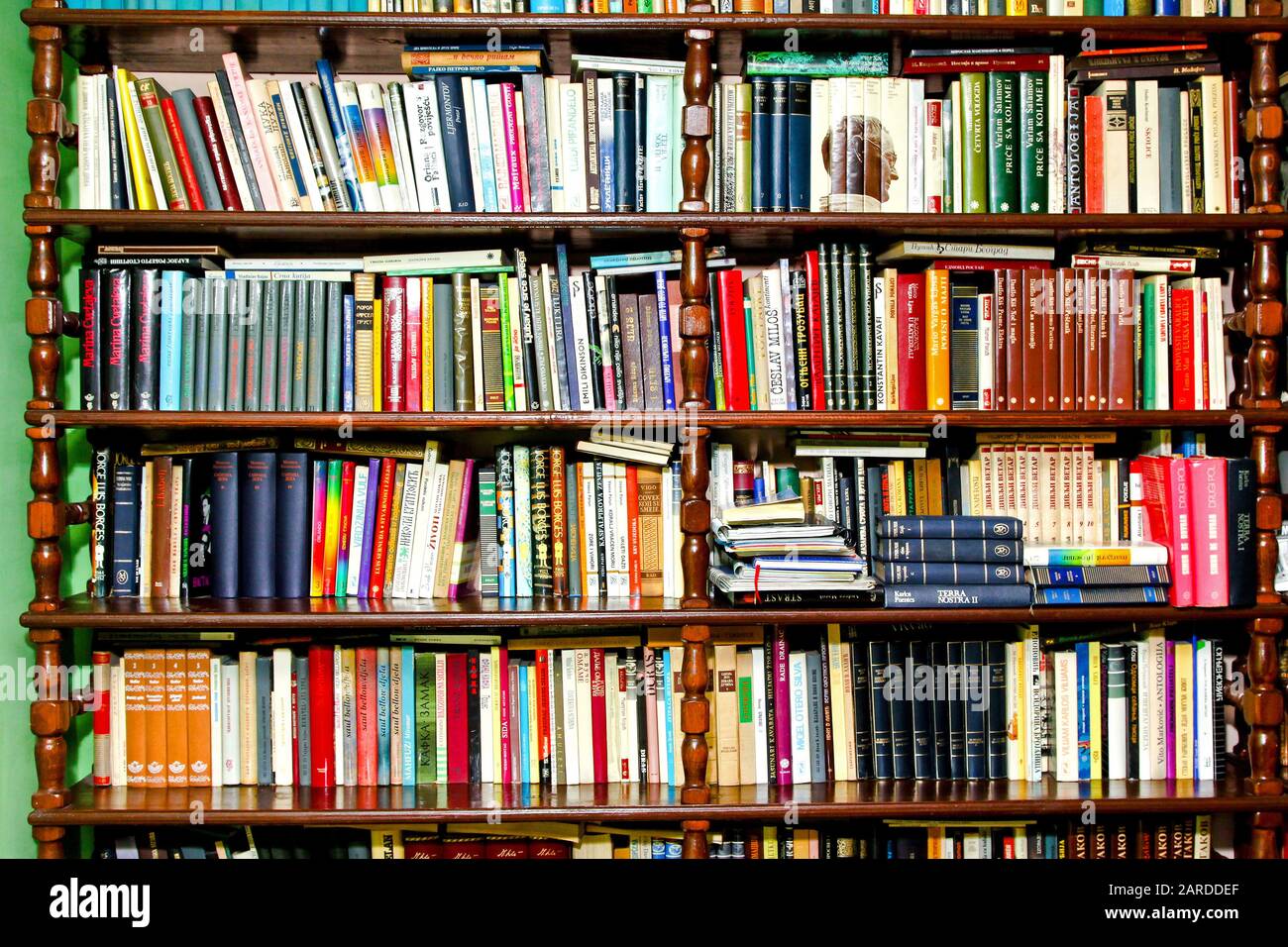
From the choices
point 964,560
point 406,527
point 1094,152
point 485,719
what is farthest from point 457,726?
point 1094,152

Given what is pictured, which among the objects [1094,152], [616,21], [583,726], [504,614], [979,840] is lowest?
[979,840]

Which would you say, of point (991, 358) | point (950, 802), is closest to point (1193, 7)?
point (991, 358)

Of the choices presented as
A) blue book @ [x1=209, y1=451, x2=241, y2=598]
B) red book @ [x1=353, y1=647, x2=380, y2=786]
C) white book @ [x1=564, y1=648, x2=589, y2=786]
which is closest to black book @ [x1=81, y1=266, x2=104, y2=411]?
blue book @ [x1=209, y1=451, x2=241, y2=598]

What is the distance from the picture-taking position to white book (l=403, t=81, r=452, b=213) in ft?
6.84

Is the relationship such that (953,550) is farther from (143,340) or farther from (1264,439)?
(143,340)

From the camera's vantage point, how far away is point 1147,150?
82.9 inches

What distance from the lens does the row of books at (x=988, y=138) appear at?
2090 millimetres

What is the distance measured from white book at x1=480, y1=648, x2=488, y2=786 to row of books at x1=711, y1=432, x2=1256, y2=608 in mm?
471

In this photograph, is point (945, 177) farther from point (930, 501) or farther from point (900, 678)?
point (900, 678)

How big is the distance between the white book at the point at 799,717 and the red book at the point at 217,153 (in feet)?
4.52

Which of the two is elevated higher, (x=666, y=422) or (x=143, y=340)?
(x=143, y=340)

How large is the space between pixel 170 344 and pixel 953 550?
152cm

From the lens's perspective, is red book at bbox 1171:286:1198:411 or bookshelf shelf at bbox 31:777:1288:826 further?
red book at bbox 1171:286:1198:411

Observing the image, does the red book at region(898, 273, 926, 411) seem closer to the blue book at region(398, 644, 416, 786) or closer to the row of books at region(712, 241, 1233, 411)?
the row of books at region(712, 241, 1233, 411)
